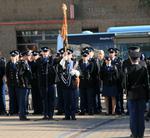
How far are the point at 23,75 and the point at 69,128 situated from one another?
2719 millimetres

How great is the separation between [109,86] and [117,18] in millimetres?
20081

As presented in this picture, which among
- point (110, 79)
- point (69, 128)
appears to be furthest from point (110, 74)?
point (69, 128)

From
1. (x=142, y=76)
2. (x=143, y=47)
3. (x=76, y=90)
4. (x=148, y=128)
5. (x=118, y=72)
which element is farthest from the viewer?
(x=143, y=47)

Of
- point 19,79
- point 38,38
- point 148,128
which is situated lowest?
point 148,128

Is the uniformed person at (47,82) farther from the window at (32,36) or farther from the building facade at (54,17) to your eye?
the window at (32,36)

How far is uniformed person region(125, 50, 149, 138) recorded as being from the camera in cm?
1198

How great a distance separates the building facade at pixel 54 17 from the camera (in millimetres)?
36719

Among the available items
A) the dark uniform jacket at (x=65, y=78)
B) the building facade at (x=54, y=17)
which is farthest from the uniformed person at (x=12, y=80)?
the building facade at (x=54, y=17)

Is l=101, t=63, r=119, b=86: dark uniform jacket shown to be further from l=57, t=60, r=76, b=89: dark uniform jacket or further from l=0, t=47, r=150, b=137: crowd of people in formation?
l=57, t=60, r=76, b=89: dark uniform jacket

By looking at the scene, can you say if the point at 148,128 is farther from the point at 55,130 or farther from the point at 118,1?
the point at 118,1

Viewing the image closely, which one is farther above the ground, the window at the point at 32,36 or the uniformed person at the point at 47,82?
the window at the point at 32,36

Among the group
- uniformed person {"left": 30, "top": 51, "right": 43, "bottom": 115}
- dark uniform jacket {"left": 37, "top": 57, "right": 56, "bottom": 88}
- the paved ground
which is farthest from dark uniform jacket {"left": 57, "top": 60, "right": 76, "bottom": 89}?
uniformed person {"left": 30, "top": 51, "right": 43, "bottom": 115}

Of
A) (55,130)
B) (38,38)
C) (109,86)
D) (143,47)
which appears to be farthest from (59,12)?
(55,130)

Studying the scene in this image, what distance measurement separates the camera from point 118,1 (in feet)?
121
